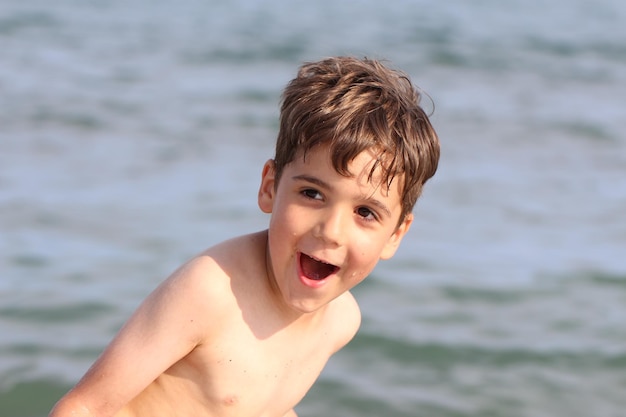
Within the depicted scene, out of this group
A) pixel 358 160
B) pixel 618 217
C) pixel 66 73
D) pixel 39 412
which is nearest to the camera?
pixel 358 160

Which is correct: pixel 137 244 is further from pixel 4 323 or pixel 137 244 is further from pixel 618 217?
pixel 618 217

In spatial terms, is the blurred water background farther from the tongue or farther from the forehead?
the forehead

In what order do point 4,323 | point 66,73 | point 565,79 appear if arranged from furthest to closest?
point 565,79 → point 66,73 → point 4,323

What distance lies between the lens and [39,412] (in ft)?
13.2

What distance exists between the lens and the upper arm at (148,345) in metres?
2.48

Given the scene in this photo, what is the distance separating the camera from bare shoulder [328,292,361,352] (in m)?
3.03

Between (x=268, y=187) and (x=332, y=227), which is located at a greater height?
(x=268, y=187)

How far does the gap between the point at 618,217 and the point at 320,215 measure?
4327 mm

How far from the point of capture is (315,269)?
265 centimetres

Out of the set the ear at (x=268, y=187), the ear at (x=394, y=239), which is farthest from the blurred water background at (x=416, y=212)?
the ear at (x=268, y=187)

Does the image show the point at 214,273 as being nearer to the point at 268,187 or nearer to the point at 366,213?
the point at 268,187

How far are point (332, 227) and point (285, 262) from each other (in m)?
0.16

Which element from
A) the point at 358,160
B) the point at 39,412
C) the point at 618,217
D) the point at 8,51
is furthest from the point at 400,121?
the point at 8,51

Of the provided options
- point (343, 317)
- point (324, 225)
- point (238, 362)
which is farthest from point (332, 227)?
point (343, 317)
